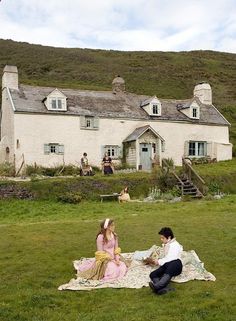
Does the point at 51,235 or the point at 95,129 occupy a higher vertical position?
the point at 95,129

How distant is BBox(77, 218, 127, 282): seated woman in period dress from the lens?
1176cm

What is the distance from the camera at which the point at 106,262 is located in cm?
1187

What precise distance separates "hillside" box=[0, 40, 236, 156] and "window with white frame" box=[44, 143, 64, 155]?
88.3 ft

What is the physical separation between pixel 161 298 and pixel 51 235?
731 cm

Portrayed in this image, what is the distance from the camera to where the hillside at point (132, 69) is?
71938 millimetres

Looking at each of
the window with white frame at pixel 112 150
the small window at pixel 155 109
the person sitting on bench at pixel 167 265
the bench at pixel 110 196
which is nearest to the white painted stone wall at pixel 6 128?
the window with white frame at pixel 112 150

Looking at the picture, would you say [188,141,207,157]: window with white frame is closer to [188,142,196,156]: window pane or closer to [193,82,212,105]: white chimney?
[188,142,196,156]: window pane

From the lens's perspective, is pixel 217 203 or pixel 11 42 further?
pixel 11 42

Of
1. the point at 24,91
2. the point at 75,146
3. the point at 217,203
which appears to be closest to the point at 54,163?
the point at 75,146

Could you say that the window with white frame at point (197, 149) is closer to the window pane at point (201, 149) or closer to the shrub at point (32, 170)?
the window pane at point (201, 149)

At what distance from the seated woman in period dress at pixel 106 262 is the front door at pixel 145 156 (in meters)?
27.8

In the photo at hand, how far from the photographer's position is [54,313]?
31.1ft

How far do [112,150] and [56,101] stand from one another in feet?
19.9

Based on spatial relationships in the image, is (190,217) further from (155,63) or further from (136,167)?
(155,63)
